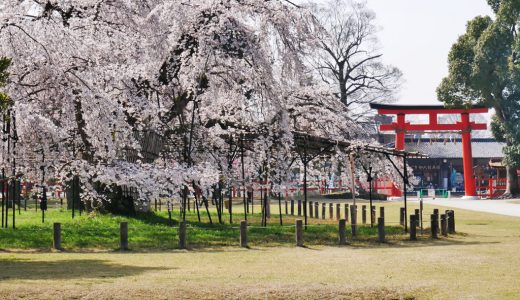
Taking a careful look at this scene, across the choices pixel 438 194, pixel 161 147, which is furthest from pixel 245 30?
pixel 438 194

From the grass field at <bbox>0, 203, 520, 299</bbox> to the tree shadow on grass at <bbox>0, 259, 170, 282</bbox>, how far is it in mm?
18

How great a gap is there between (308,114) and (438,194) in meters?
40.2

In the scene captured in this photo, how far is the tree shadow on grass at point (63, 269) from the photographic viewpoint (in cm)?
1420

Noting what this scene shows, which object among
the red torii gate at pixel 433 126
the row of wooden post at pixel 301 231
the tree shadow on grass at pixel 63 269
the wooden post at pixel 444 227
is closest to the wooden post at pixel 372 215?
the row of wooden post at pixel 301 231

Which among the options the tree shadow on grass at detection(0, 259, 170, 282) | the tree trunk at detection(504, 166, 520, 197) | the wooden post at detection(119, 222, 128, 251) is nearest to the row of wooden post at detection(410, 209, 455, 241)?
the wooden post at detection(119, 222, 128, 251)

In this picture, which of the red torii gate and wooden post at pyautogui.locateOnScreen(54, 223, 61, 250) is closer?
wooden post at pyautogui.locateOnScreen(54, 223, 61, 250)

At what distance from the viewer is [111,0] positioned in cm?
2588

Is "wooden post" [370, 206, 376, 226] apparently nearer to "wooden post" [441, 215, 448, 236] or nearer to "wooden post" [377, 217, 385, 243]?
"wooden post" [441, 215, 448, 236]

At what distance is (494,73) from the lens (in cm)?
5391

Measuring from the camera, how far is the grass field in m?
12.4

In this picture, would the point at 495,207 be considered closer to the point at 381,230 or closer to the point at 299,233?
the point at 381,230

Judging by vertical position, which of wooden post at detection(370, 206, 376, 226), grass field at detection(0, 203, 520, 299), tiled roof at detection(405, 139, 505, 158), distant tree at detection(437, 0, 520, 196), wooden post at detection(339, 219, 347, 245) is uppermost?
distant tree at detection(437, 0, 520, 196)

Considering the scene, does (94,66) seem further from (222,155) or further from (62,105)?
(222,155)

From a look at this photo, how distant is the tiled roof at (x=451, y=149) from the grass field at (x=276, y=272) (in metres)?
52.5
